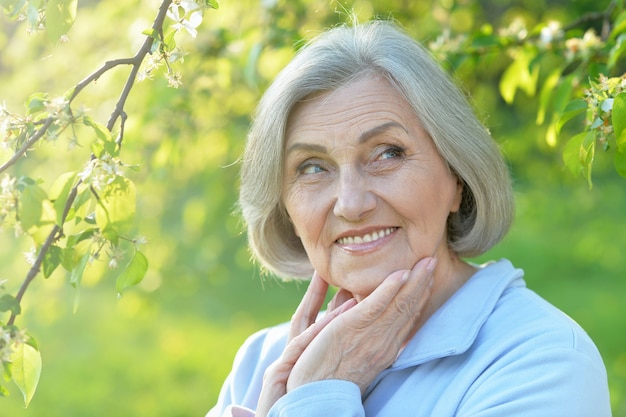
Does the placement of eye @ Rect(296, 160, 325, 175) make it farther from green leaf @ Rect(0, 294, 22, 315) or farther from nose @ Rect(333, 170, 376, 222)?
green leaf @ Rect(0, 294, 22, 315)

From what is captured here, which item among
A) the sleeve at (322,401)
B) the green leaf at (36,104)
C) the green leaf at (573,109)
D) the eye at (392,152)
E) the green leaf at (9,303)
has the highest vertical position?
the green leaf at (36,104)

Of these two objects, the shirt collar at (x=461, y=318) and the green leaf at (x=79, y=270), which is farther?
the shirt collar at (x=461, y=318)

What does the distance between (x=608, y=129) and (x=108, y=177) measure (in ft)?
4.02

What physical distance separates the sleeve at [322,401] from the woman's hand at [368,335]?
0.17ft

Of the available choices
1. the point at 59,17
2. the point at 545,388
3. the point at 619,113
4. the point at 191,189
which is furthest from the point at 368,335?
the point at 191,189

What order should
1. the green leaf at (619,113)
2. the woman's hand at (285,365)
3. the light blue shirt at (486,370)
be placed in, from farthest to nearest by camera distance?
the woman's hand at (285,365)
the light blue shirt at (486,370)
the green leaf at (619,113)

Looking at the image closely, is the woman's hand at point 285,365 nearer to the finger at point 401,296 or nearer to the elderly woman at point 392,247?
the elderly woman at point 392,247

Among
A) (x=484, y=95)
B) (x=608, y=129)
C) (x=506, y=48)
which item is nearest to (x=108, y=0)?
(x=484, y=95)

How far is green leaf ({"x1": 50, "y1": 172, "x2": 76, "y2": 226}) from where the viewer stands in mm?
1777

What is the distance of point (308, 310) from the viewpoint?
8.82ft

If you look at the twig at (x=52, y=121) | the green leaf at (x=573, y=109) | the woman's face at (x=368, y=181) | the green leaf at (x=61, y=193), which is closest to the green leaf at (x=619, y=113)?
the green leaf at (x=573, y=109)

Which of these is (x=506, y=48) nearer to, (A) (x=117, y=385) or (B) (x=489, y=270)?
(B) (x=489, y=270)

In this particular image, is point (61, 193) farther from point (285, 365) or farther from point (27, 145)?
point (285, 365)

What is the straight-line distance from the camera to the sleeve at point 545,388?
2.03 m
